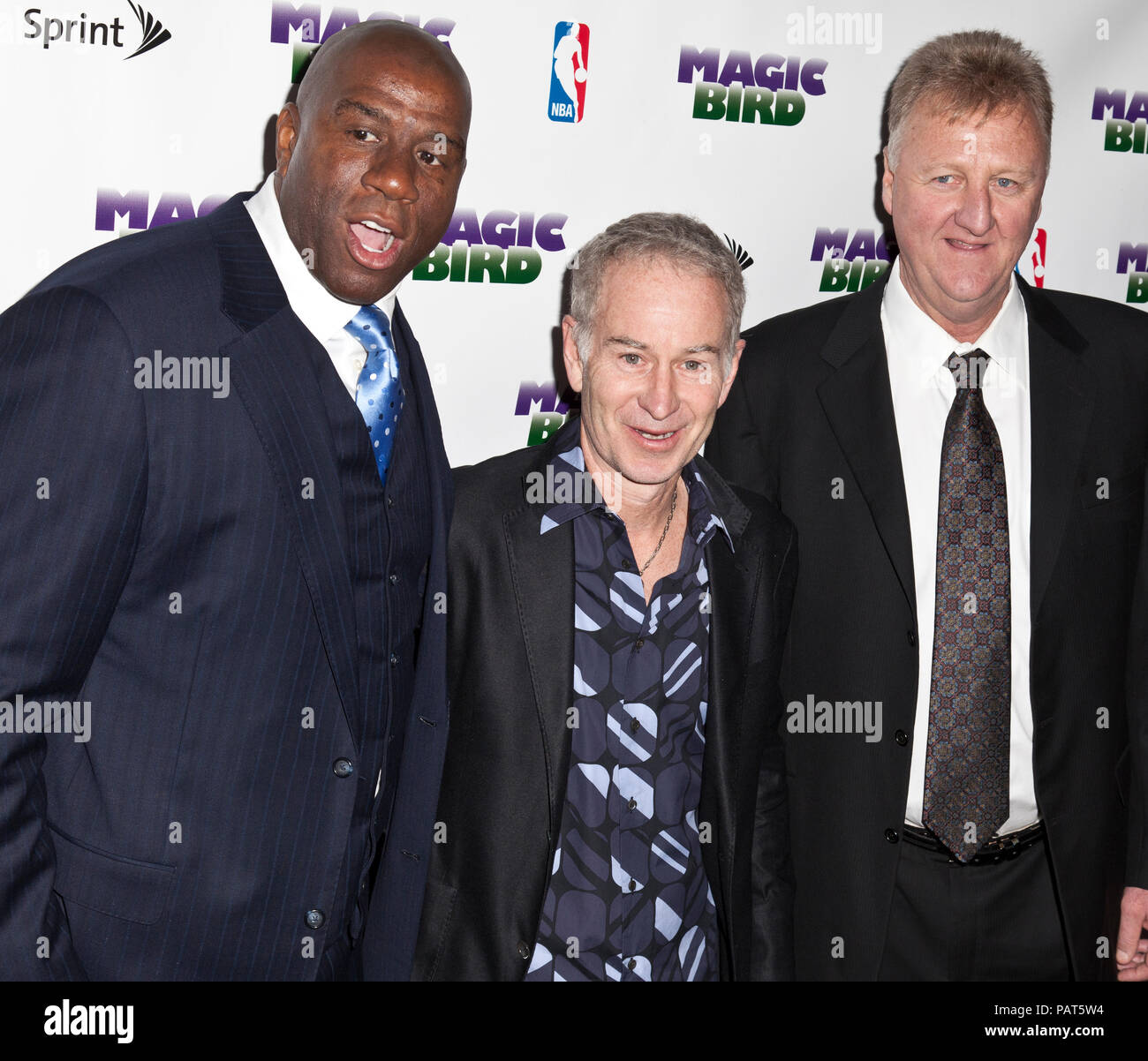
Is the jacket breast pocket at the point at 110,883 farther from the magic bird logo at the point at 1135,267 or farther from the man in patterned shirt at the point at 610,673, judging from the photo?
the magic bird logo at the point at 1135,267

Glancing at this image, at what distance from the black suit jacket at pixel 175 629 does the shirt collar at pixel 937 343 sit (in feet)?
4.79

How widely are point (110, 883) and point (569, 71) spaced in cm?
237

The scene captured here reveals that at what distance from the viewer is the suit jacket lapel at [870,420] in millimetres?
2707

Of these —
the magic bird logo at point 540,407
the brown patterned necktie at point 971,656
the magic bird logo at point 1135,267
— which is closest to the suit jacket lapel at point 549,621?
the brown patterned necktie at point 971,656

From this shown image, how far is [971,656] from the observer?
2.70 metres

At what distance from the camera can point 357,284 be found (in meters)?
2.18

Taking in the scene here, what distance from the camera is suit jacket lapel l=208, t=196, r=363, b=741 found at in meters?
2.04

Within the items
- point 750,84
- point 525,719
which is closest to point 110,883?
point 525,719

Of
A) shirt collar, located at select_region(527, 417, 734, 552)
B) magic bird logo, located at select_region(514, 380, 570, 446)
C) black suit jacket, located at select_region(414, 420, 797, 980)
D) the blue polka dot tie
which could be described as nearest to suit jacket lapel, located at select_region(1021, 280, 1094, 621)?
black suit jacket, located at select_region(414, 420, 797, 980)

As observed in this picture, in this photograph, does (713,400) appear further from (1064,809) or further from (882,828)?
(1064,809)

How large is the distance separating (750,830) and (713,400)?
3.04ft

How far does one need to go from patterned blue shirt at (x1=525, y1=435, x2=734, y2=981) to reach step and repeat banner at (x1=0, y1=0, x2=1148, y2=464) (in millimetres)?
1109
